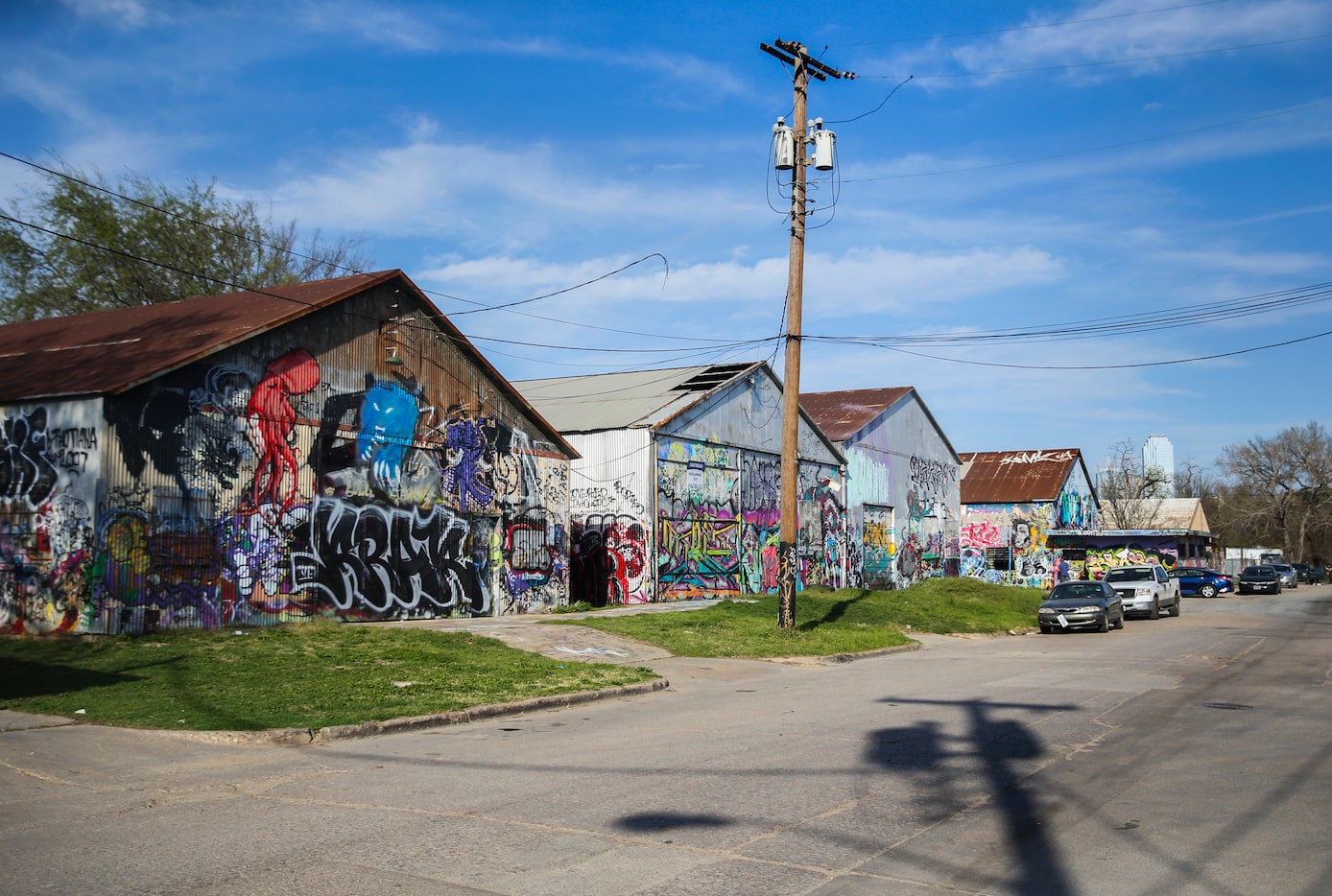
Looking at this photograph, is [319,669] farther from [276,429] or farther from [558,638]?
[276,429]

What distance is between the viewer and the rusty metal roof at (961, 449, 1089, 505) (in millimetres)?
63188

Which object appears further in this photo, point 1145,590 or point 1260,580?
point 1260,580

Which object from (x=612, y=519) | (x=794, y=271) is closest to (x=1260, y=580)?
(x=612, y=519)

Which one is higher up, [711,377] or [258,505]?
[711,377]

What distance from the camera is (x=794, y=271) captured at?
22.1 meters

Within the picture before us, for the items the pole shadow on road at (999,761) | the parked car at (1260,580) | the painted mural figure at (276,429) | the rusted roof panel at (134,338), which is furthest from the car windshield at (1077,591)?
the parked car at (1260,580)

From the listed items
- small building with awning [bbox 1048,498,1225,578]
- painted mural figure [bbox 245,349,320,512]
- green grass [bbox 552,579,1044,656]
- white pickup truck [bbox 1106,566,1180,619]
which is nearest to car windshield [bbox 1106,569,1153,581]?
white pickup truck [bbox 1106,566,1180,619]

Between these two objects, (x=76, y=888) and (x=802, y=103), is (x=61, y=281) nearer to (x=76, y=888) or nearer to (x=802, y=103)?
(x=802, y=103)

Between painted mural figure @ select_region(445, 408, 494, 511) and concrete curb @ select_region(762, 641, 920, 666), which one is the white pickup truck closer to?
concrete curb @ select_region(762, 641, 920, 666)

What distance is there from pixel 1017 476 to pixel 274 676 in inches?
2246

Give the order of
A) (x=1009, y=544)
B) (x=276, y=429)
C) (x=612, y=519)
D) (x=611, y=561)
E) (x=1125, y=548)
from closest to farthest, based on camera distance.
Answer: (x=276, y=429)
(x=611, y=561)
(x=612, y=519)
(x=1125, y=548)
(x=1009, y=544)

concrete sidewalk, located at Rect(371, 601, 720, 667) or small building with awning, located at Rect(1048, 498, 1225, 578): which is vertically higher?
small building with awning, located at Rect(1048, 498, 1225, 578)

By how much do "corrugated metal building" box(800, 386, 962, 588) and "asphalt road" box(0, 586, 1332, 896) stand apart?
30.2 meters

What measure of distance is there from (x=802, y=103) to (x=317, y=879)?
19644mm
